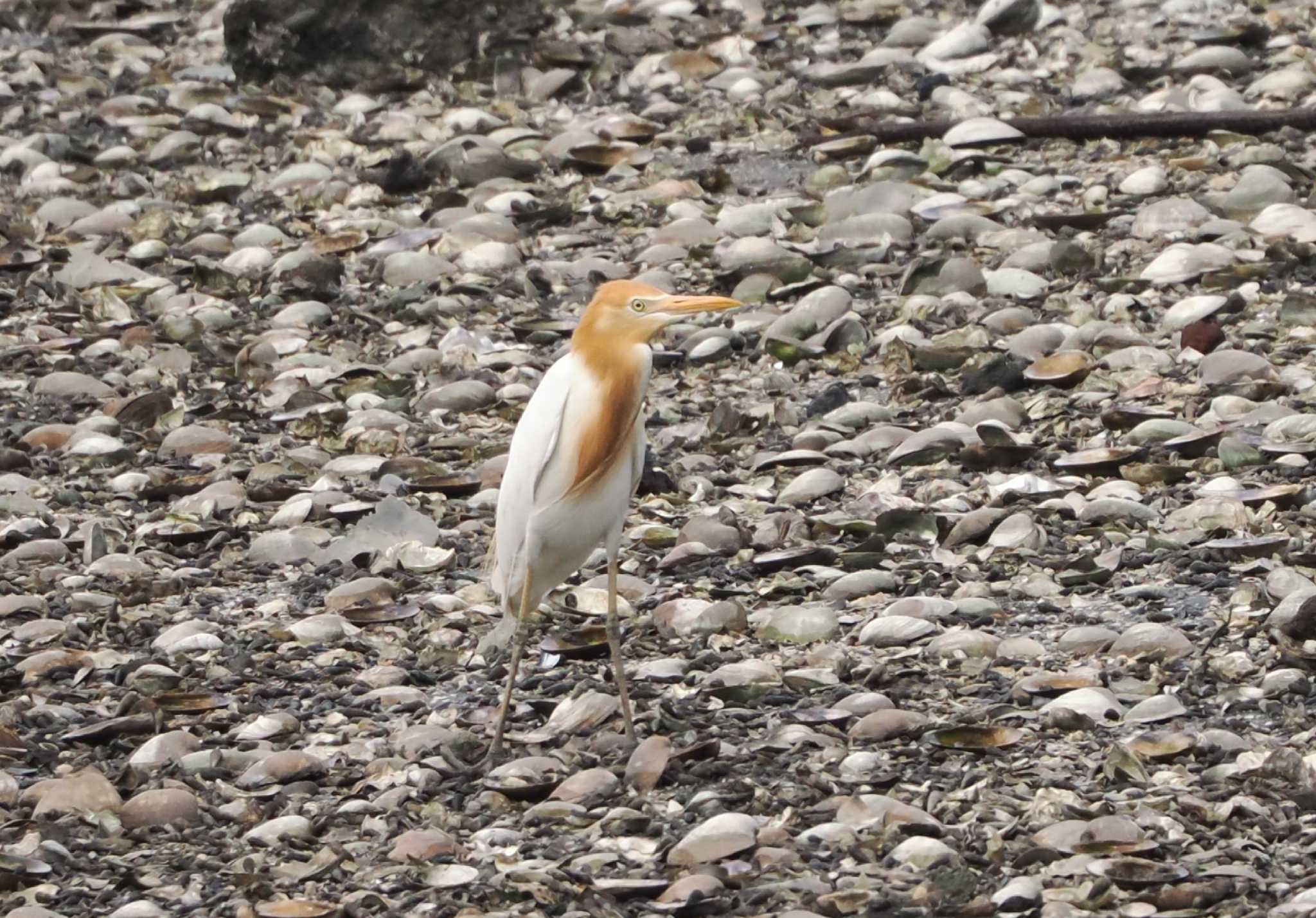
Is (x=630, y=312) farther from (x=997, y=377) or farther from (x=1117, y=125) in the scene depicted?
(x=1117, y=125)

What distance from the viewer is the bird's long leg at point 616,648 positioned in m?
4.63

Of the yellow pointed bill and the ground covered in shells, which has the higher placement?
the yellow pointed bill

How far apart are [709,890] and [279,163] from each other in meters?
6.33

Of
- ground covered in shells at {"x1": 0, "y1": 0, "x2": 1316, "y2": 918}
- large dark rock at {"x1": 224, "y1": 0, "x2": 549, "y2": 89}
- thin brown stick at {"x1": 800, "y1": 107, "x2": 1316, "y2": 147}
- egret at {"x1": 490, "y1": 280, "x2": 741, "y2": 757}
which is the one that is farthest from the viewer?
large dark rock at {"x1": 224, "y1": 0, "x2": 549, "y2": 89}

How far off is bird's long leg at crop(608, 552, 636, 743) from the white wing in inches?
8.7

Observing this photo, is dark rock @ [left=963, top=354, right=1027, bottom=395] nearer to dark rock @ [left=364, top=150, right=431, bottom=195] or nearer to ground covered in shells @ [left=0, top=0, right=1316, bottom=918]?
ground covered in shells @ [left=0, top=0, right=1316, bottom=918]

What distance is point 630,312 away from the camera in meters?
4.56

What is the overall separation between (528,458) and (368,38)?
6.18 metres

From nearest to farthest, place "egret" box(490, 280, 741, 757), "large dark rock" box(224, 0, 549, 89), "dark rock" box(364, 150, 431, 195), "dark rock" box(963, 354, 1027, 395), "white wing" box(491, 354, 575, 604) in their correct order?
1. "egret" box(490, 280, 741, 757)
2. "white wing" box(491, 354, 575, 604)
3. "dark rock" box(963, 354, 1027, 395)
4. "dark rock" box(364, 150, 431, 195)
5. "large dark rock" box(224, 0, 549, 89)

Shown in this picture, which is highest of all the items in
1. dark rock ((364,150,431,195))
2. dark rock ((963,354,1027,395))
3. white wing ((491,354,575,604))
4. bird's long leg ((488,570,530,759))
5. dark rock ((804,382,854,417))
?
white wing ((491,354,575,604))

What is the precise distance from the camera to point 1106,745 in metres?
4.43

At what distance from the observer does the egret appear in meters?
4.58

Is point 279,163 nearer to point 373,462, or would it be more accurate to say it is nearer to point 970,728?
point 373,462

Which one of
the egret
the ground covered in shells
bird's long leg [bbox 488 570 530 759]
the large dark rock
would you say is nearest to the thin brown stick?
the ground covered in shells
